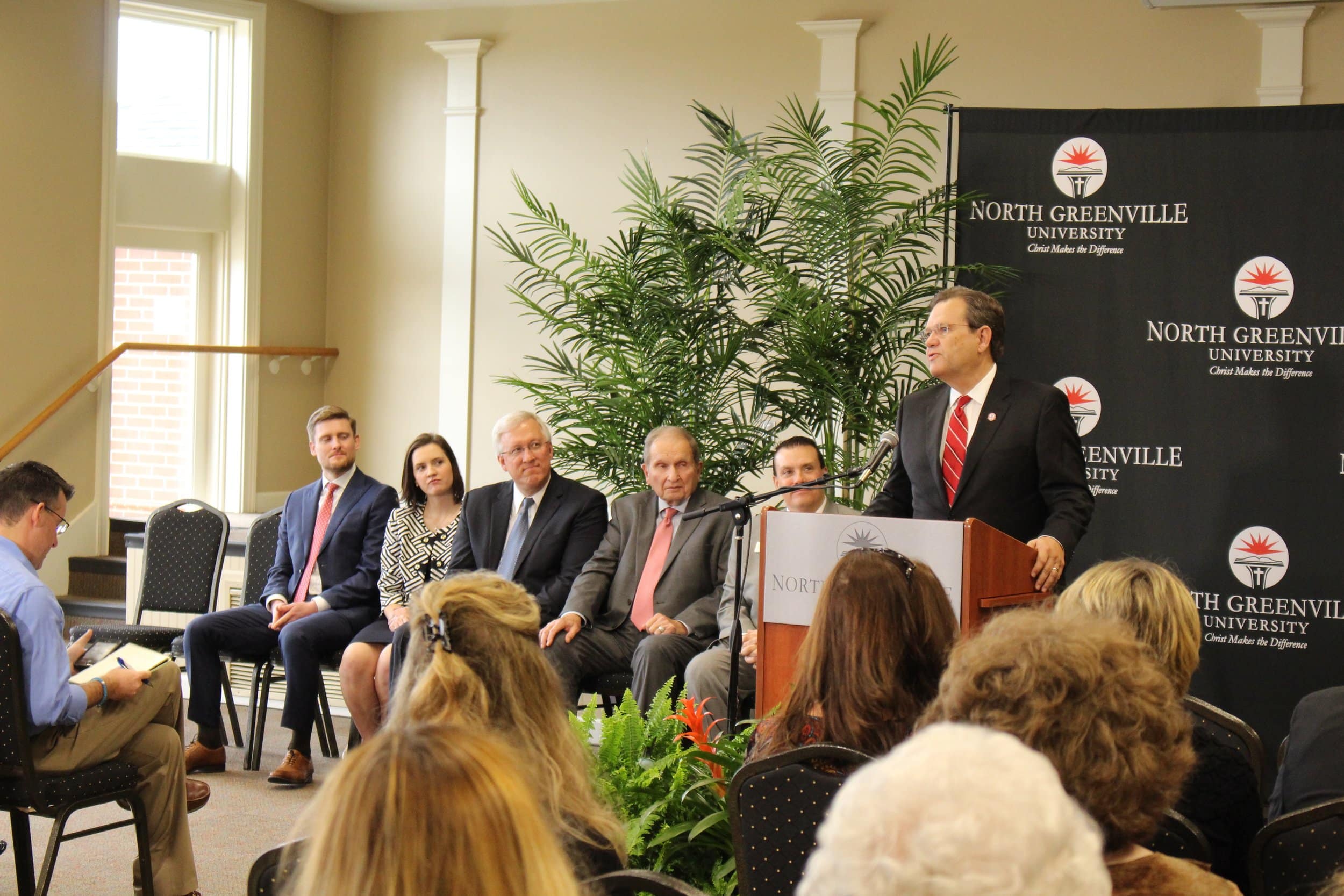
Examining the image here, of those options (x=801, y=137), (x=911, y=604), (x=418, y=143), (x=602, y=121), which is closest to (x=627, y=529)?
(x=801, y=137)

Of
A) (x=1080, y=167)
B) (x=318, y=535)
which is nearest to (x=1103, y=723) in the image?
(x=1080, y=167)

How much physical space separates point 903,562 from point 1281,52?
518 cm

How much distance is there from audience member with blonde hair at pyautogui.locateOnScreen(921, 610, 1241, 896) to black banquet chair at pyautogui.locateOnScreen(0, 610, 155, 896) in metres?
2.57

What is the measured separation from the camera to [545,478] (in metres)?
5.26

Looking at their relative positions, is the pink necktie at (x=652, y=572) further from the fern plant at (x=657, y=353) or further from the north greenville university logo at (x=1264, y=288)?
the north greenville university logo at (x=1264, y=288)

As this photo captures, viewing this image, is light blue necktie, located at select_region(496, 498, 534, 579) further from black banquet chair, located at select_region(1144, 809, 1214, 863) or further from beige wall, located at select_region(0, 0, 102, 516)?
black banquet chair, located at select_region(1144, 809, 1214, 863)

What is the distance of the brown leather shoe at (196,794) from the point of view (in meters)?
4.04

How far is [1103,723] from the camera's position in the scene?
142cm

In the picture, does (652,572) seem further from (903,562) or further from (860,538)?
(903,562)

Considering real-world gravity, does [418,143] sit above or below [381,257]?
above

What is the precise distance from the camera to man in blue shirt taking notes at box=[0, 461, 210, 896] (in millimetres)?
3254

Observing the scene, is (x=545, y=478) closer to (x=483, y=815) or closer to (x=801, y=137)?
(x=801, y=137)

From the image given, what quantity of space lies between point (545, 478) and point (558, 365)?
814mm

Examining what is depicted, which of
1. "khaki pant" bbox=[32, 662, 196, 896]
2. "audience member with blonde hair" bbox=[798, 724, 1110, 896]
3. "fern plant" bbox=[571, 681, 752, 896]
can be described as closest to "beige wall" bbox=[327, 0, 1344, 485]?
"khaki pant" bbox=[32, 662, 196, 896]
